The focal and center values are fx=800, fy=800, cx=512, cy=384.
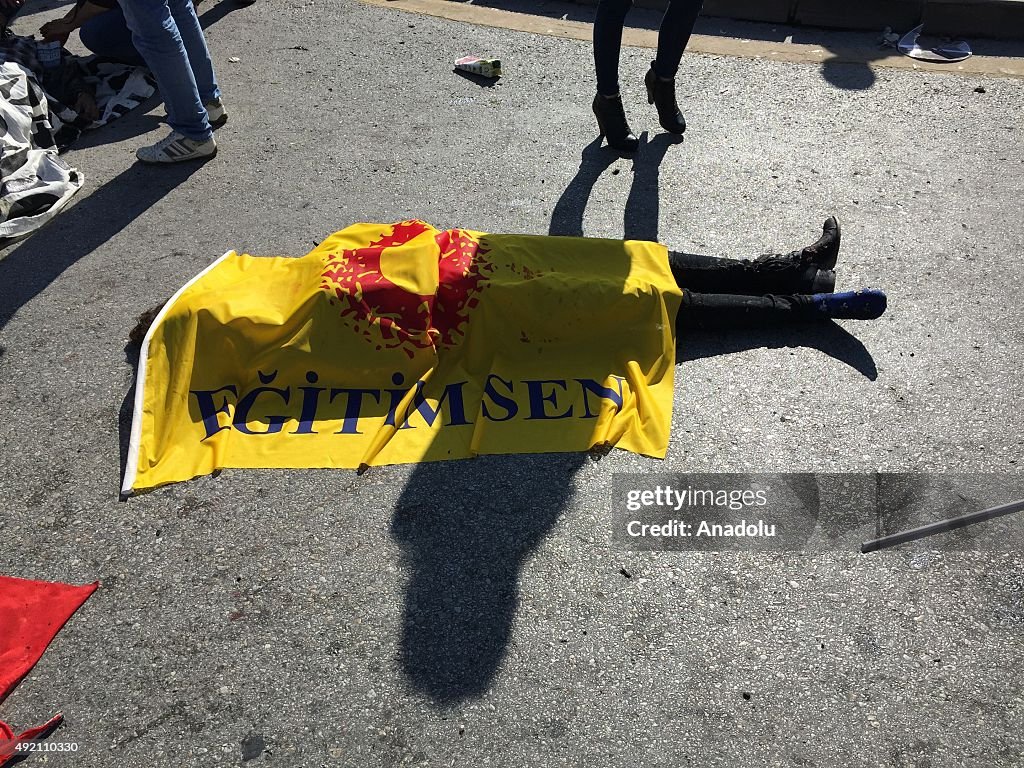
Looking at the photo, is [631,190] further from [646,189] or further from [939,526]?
[939,526]

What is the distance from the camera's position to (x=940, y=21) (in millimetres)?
5980

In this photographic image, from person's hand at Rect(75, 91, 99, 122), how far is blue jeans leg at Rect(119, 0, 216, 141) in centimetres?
84

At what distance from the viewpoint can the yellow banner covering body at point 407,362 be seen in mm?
3090

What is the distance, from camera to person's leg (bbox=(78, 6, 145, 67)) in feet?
17.6

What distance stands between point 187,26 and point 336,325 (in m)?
2.82

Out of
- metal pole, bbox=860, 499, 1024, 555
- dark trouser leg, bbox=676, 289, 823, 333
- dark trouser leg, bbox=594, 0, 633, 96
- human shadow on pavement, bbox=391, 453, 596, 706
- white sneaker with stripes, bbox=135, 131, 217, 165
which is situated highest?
dark trouser leg, bbox=594, 0, 633, 96

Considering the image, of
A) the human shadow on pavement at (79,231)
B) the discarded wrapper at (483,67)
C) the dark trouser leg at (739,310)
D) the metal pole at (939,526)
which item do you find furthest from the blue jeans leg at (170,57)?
the metal pole at (939,526)

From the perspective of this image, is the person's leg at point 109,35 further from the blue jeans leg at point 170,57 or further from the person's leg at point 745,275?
the person's leg at point 745,275

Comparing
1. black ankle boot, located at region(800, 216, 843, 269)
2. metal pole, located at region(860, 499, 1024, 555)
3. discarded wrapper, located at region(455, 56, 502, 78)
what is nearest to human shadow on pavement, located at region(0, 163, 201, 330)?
discarded wrapper, located at region(455, 56, 502, 78)

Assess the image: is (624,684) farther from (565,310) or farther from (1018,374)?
(1018,374)

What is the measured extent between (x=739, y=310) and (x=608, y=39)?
78.8 inches

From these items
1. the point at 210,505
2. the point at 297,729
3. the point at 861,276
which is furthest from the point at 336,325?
the point at 861,276

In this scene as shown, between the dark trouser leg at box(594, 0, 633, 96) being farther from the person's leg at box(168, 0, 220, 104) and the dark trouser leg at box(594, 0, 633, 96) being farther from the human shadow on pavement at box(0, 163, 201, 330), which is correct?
the human shadow on pavement at box(0, 163, 201, 330)

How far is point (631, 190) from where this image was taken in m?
4.57
